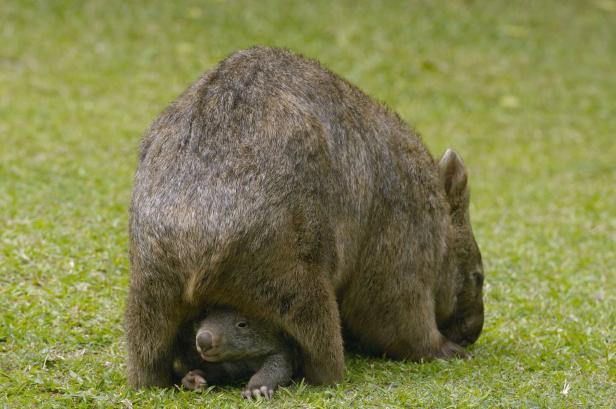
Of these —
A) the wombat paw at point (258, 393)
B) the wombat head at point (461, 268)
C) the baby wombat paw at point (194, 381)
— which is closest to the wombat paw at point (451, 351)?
the wombat head at point (461, 268)

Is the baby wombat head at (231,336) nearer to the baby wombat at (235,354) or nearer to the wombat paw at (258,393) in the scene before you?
the baby wombat at (235,354)

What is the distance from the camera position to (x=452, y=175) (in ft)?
23.9

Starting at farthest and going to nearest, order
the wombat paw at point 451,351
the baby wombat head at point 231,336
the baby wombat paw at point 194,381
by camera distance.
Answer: the wombat paw at point 451,351
the baby wombat paw at point 194,381
the baby wombat head at point 231,336

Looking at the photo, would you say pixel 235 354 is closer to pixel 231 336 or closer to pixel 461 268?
pixel 231 336

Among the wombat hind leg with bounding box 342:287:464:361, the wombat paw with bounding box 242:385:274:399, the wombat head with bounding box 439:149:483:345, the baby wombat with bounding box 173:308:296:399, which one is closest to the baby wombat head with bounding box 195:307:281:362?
the baby wombat with bounding box 173:308:296:399

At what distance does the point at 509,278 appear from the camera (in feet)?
29.6

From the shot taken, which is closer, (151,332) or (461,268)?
(151,332)

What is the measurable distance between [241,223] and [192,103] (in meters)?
A: 0.88

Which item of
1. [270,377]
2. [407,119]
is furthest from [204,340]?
[407,119]

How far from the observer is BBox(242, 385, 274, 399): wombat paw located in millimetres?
5637

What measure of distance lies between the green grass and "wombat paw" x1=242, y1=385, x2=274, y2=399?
2.8 inches

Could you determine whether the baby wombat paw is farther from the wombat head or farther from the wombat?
the wombat head

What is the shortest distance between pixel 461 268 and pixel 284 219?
7.18 feet

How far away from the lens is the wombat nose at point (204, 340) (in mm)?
5477
